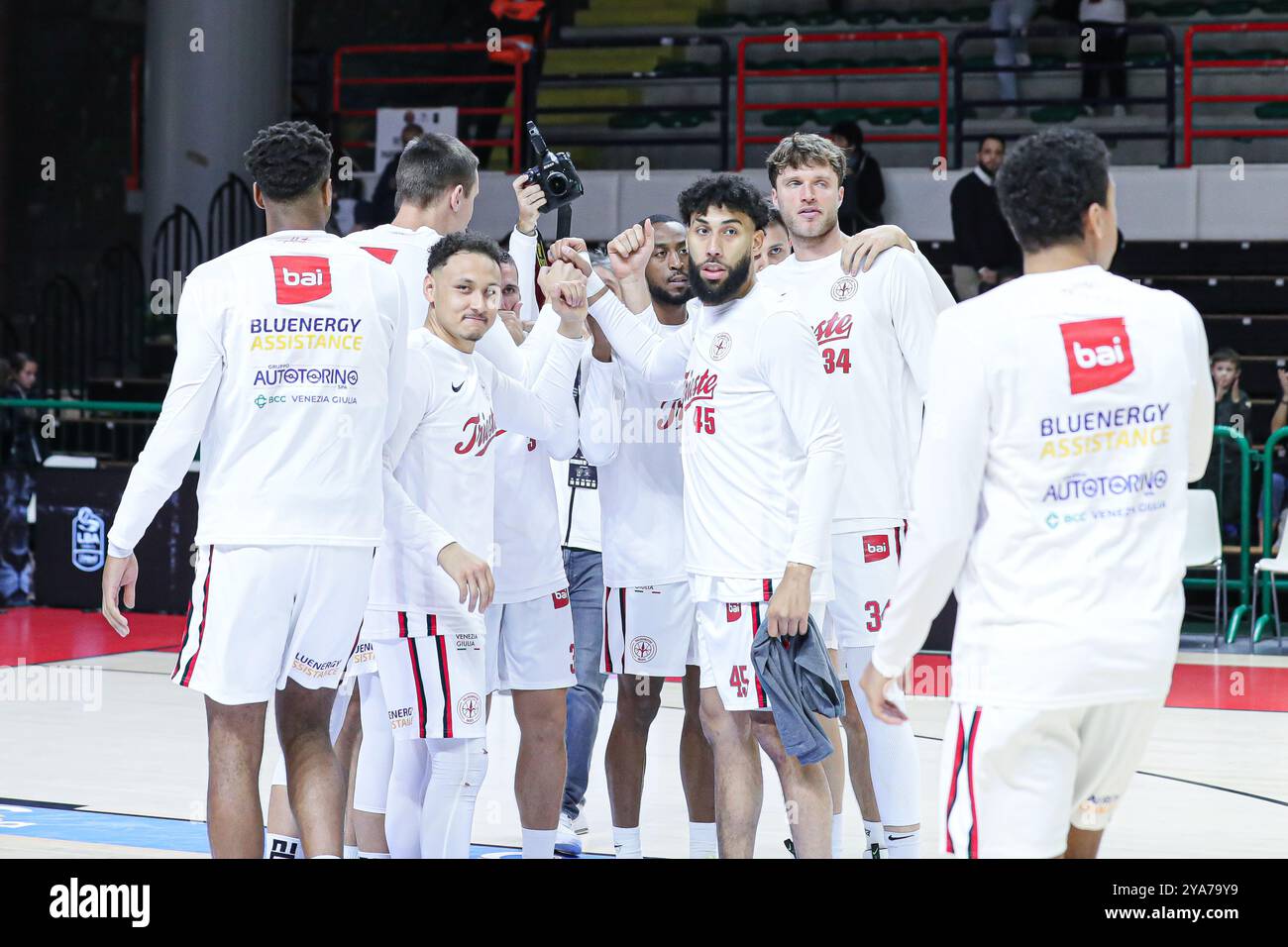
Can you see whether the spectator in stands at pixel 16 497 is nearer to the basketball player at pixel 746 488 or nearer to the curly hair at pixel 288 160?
the curly hair at pixel 288 160

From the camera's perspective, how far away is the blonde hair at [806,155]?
197 inches

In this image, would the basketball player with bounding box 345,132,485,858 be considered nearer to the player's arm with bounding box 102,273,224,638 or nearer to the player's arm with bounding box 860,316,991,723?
the player's arm with bounding box 102,273,224,638

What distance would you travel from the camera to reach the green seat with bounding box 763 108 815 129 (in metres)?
16.9

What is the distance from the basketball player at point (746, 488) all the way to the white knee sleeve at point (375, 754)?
923 millimetres

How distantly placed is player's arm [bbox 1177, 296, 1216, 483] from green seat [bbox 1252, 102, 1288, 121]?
13915mm

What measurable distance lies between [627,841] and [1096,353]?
2.78 metres

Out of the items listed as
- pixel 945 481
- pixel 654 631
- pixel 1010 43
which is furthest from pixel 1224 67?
pixel 945 481

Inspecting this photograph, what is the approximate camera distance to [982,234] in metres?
13.7

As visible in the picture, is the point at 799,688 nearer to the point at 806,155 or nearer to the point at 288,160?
the point at 806,155

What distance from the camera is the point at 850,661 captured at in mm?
5047
